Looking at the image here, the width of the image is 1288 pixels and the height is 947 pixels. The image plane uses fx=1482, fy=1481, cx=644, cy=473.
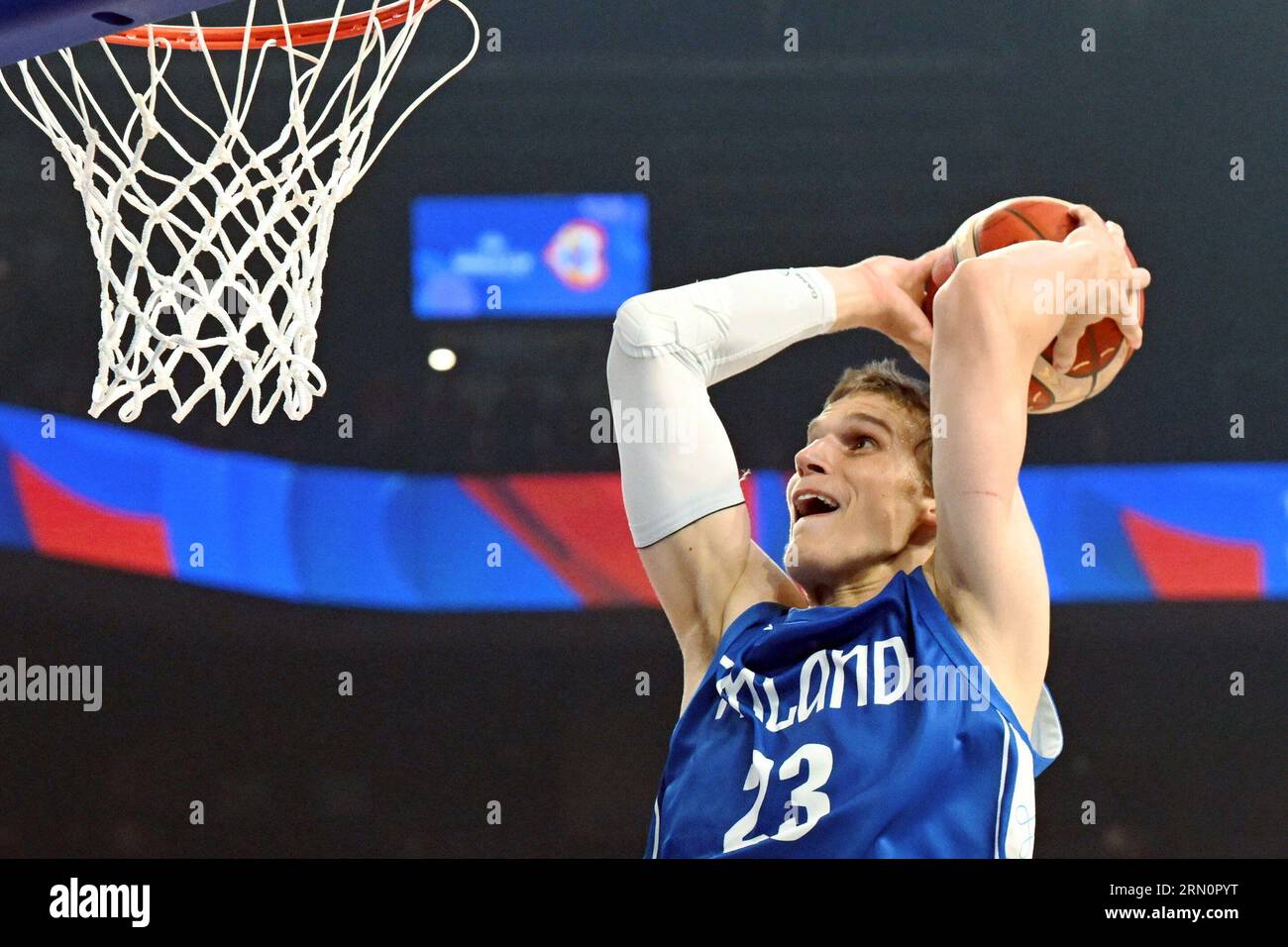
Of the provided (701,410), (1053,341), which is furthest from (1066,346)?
(701,410)

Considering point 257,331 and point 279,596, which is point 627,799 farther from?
point 257,331

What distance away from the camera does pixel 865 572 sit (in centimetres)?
206

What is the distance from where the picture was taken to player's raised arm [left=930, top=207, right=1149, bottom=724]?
1.83 meters

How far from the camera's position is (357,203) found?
12.5 feet

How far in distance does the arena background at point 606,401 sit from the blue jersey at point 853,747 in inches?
70.8

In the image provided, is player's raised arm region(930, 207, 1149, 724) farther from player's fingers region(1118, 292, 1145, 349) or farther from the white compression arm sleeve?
the white compression arm sleeve

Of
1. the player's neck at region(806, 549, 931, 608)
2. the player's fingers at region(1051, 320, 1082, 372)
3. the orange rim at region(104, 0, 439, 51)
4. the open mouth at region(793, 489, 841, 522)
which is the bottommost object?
the player's neck at region(806, 549, 931, 608)

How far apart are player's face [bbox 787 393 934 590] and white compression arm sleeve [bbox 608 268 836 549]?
123 mm

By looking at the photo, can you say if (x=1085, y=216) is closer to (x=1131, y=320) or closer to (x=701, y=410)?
(x=1131, y=320)

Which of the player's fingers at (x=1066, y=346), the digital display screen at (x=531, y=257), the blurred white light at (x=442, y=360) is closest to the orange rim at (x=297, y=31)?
the digital display screen at (x=531, y=257)

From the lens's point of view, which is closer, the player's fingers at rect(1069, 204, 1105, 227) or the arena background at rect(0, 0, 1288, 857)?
the player's fingers at rect(1069, 204, 1105, 227)

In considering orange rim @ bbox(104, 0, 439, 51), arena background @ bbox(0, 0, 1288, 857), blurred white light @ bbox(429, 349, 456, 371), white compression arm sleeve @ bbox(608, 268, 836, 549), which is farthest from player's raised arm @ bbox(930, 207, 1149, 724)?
blurred white light @ bbox(429, 349, 456, 371)
